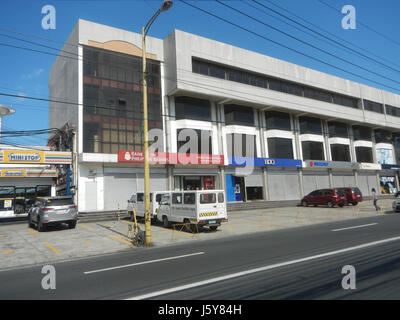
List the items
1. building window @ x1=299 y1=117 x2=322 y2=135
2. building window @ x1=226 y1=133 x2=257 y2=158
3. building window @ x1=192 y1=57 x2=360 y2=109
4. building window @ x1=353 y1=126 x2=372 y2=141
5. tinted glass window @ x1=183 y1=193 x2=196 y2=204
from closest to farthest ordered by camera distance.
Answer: tinted glass window @ x1=183 y1=193 x2=196 y2=204 → building window @ x1=192 y1=57 x2=360 y2=109 → building window @ x1=226 y1=133 x2=257 y2=158 → building window @ x1=299 y1=117 x2=322 y2=135 → building window @ x1=353 y1=126 x2=372 y2=141

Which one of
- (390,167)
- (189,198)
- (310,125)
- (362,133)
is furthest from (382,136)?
(189,198)

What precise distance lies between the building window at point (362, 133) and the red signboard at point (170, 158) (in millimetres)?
24785

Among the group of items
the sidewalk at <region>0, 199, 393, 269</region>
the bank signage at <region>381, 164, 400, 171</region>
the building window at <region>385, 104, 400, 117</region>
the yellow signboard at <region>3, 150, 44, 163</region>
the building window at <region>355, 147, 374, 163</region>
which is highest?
the building window at <region>385, 104, 400, 117</region>

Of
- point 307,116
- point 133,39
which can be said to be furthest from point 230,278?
point 307,116

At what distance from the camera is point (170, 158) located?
23484 millimetres

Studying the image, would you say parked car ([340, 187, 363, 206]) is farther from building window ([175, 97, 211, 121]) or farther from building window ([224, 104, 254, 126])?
building window ([175, 97, 211, 121])

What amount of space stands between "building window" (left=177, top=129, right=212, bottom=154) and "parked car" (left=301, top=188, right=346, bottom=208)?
427 inches

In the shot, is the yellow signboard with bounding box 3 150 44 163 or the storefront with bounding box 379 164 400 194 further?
the storefront with bounding box 379 164 400 194

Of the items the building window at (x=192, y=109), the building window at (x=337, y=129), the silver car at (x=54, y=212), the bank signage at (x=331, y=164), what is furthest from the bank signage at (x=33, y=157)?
the building window at (x=337, y=129)

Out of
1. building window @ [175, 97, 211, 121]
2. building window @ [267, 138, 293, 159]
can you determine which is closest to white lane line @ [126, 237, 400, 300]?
building window @ [175, 97, 211, 121]

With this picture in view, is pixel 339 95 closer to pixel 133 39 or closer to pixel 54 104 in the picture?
pixel 133 39

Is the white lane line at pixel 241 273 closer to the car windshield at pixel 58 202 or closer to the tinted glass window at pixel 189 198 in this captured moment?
the tinted glass window at pixel 189 198

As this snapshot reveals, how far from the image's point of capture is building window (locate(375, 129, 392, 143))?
43094 millimetres

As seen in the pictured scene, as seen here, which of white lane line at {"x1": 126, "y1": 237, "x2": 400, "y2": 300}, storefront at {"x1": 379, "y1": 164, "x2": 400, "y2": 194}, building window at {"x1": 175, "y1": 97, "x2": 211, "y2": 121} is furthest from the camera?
storefront at {"x1": 379, "y1": 164, "x2": 400, "y2": 194}
